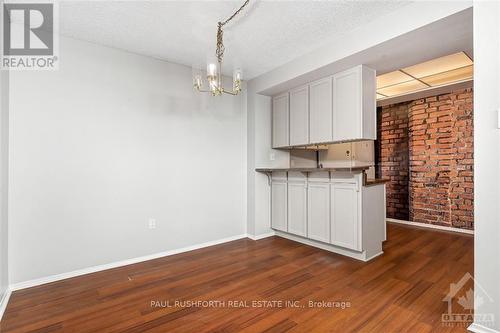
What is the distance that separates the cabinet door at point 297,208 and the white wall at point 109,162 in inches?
37.3

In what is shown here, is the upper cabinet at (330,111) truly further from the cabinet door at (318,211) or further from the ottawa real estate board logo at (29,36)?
the ottawa real estate board logo at (29,36)

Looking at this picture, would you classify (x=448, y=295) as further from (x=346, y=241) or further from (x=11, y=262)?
(x=11, y=262)

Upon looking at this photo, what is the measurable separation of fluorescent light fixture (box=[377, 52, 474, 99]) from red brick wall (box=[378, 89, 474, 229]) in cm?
44

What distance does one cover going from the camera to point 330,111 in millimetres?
3268

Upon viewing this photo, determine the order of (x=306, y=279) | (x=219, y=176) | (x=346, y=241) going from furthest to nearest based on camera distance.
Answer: (x=219, y=176) → (x=346, y=241) → (x=306, y=279)

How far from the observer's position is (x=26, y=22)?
239 cm

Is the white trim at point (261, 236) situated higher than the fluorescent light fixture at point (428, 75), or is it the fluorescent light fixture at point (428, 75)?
the fluorescent light fixture at point (428, 75)

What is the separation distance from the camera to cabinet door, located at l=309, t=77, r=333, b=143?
10.8 feet

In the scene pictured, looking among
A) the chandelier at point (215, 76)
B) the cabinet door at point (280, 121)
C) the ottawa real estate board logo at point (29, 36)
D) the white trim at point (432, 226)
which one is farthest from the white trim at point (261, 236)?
the ottawa real estate board logo at point (29, 36)

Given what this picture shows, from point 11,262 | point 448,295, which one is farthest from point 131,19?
point 448,295

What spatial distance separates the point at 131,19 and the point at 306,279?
3.06m

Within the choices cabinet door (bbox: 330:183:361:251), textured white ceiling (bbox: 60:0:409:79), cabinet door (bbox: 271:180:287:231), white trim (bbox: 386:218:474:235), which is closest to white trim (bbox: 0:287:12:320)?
textured white ceiling (bbox: 60:0:409:79)

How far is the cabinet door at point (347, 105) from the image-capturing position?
2928mm

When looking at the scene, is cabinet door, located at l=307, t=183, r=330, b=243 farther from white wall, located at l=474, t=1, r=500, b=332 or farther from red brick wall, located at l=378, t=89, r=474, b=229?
red brick wall, located at l=378, t=89, r=474, b=229
